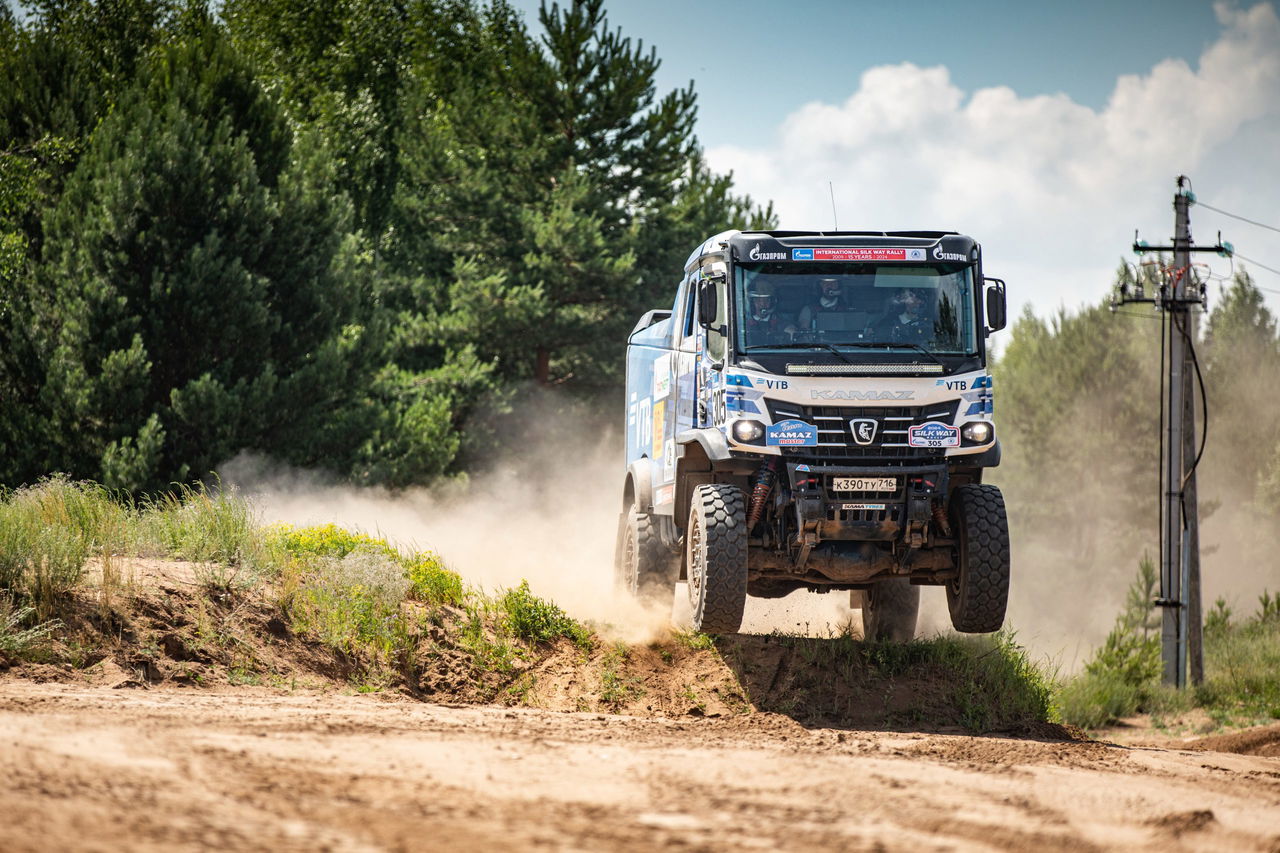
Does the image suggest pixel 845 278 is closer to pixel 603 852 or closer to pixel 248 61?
pixel 603 852

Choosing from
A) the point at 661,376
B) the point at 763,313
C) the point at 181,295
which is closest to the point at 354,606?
the point at 661,376

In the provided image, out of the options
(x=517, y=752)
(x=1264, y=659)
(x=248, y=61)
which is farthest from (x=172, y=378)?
(x=1264, y=659)

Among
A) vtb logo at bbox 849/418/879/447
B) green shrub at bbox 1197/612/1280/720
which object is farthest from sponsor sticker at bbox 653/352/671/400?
green shrub at bbox 1197/612/1280/720

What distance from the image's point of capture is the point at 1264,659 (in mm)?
25062

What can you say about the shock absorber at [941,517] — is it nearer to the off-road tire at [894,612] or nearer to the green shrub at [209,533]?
the off-road tire at [894,612]

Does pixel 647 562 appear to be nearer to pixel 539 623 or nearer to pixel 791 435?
pixel 539 623

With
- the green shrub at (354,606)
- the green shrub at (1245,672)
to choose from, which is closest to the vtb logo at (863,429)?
the green shrub at (354,606)

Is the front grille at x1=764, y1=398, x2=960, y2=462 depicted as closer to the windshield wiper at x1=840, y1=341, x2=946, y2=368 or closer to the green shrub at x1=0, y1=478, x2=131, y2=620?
the windshield wiper at x1=840, y1=341, x2=946, y2=368

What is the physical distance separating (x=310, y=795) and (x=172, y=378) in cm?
1880

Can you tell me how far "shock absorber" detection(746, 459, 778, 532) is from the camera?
34.0ft

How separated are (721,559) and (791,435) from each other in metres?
1.12

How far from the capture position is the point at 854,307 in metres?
10.6

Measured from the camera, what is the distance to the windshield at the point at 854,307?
10531mm

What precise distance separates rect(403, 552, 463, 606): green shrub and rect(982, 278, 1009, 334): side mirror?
19.9 feet
